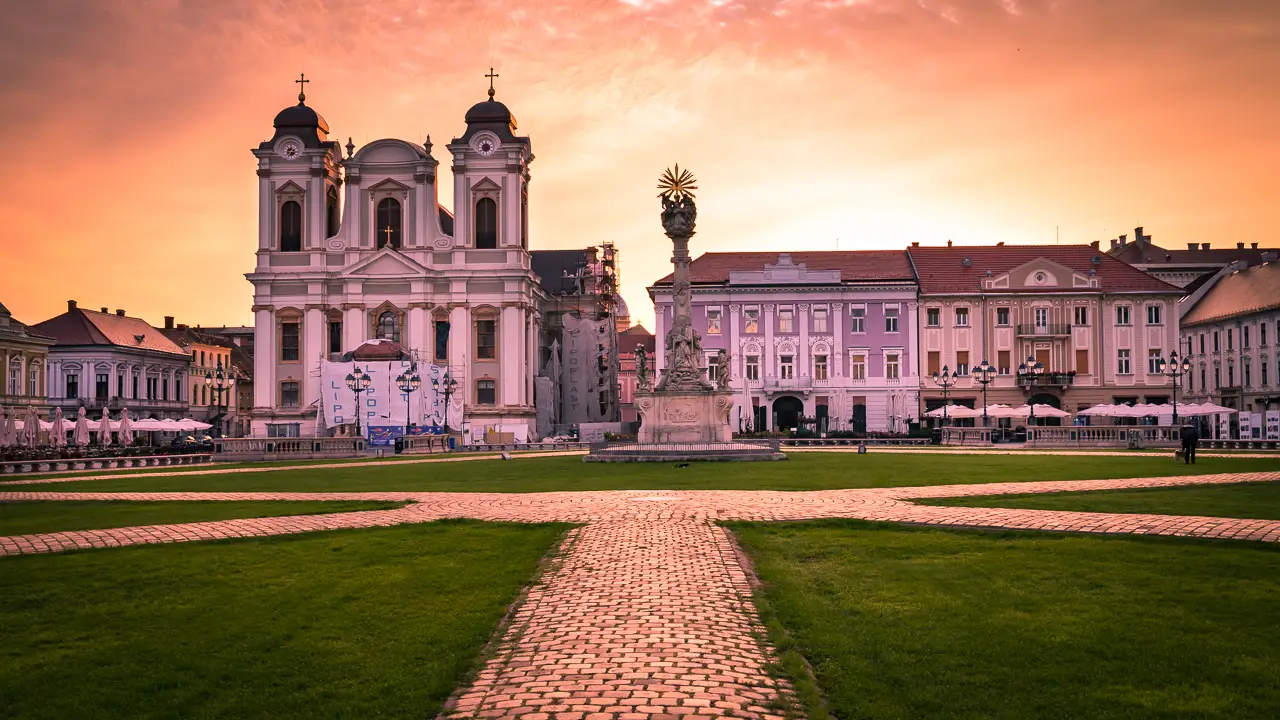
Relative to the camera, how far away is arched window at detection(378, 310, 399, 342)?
7944cm

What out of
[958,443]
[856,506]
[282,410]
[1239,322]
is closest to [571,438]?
[282,410]

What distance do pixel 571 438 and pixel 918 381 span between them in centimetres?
2524

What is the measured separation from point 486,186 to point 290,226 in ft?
51.4

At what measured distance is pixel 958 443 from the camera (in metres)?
55.4

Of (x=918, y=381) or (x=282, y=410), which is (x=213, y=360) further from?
(x=918, y=381)

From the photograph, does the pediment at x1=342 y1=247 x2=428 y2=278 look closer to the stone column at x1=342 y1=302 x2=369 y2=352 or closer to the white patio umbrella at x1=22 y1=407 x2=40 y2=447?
the stone column at x1=342 y1=302 x2=369 y2=352

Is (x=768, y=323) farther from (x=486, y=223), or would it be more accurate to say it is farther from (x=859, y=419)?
(x=486, y=223)

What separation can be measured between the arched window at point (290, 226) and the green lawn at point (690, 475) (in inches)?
1819

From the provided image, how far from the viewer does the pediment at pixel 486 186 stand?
78.8m

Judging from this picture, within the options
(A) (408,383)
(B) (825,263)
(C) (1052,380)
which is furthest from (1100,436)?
(A) (408,383)

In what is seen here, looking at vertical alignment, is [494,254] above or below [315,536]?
above

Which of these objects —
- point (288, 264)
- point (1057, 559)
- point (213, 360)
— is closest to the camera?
point (1057, 559)

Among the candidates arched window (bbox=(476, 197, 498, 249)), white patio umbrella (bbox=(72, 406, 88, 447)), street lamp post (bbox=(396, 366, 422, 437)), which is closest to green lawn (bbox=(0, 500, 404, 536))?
white patio umbrella (bbox=(72, 406, 88, 447))

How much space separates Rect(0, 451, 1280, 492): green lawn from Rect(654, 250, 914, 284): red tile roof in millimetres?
39086
